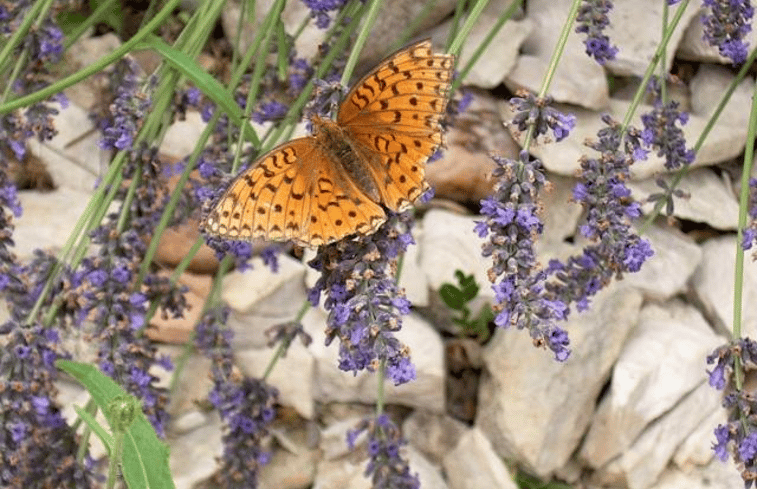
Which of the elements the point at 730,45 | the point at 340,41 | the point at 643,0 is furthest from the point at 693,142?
the point at 340,41

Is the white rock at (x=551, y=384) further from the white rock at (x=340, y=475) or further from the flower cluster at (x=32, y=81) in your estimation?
the flower cluster at (x=32, y=81)

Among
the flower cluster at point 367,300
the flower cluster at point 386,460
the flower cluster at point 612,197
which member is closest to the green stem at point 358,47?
the flower cluster at point 367,300

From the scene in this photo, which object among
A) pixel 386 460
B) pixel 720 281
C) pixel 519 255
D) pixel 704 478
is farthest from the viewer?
pixel 720 281

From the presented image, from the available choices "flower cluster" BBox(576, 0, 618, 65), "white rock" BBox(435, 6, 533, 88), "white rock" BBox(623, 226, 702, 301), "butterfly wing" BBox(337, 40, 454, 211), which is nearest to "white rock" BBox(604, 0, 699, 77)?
"white rock" BBox(435, 6, 533, 88)

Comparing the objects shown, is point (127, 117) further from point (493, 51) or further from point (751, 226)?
point (493, 51)

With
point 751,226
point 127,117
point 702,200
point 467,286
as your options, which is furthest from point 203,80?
point 702,200

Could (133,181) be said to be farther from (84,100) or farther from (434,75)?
(84,100)
